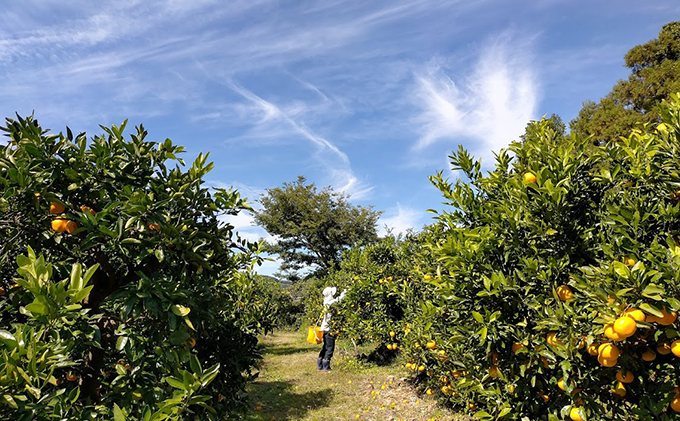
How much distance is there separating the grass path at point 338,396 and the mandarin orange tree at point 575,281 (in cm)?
289

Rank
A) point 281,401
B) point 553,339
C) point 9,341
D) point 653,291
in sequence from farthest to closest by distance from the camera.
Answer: point 281,401 → point 553,339 → point 653,291 → point 9,341

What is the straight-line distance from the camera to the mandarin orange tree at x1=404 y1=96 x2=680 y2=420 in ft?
6.31

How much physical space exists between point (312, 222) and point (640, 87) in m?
17.4

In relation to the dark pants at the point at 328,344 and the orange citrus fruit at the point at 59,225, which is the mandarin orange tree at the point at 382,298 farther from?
the orange citrus fruit at the point at 59,225

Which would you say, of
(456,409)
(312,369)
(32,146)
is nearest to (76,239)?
(32,146)

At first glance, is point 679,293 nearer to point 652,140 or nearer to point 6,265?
point 652,140

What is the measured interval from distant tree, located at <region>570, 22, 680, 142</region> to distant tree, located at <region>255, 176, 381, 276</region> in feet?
44.8

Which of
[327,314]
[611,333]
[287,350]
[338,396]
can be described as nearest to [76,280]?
[611,333]

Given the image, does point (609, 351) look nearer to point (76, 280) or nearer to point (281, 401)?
point (76, 280)

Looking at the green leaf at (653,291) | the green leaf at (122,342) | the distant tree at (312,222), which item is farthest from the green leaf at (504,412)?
the distant tree at (312,222)

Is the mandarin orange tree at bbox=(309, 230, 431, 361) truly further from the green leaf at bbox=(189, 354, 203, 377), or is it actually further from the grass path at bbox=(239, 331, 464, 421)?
the green leaf at bbox=(189, 354, 203, 377)

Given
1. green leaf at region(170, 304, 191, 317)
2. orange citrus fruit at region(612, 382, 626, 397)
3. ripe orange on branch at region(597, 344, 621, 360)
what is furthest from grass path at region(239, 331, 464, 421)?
green leaf at region(170, 304, 191, 317)

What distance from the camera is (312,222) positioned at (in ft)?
79.4

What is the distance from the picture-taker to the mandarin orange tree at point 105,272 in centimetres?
138
